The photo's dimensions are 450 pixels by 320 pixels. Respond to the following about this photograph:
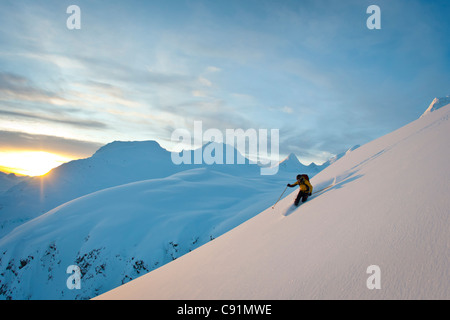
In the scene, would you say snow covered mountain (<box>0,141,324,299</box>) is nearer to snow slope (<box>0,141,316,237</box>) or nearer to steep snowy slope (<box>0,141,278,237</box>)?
steep snowy slope (<box>0,141,278,237</box>)

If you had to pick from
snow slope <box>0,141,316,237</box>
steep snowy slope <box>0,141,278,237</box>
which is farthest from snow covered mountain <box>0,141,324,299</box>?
snow slope <box>0,141,316,237</box>

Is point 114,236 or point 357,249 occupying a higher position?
point 357,249

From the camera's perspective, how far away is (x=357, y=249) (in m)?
2.77

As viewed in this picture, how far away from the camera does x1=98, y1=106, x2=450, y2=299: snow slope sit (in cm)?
214

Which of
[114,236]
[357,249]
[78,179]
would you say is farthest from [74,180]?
[357,249]

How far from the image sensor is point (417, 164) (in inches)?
169

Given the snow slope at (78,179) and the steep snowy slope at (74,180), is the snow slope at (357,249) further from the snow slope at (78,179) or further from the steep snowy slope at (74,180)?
the snow slope at (78,179)

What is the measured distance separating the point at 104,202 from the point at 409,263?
124ft

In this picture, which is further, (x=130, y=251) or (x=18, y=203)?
(x=18, y=203)

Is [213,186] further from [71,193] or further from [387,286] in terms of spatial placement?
[71,193]

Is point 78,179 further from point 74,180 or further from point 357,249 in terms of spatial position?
point 357,249


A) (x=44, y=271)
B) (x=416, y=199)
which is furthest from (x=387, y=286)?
(x=44, y=271)
